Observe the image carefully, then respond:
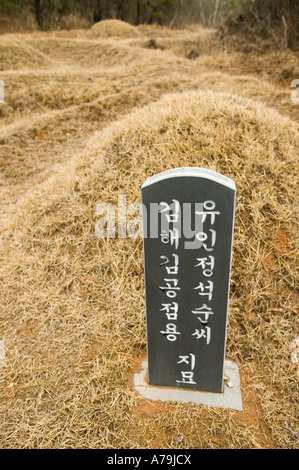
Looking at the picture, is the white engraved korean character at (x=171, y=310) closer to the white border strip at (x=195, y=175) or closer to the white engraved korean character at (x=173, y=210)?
the white engraved korean character at (x=173, y=210)

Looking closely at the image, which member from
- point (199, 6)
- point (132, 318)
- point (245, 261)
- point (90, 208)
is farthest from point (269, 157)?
point (199, 6)

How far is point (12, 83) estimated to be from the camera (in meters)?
7.71

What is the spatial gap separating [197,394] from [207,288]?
0.69 meters

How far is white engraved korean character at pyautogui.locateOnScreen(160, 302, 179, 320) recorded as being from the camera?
1.91m

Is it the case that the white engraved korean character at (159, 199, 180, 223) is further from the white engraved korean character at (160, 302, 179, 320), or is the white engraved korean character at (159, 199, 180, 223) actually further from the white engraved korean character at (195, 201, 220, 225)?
the white engraved korean character at (160, 302, 179, 320)

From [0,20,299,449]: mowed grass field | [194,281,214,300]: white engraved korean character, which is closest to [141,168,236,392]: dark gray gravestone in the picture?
[194,281,214,300]: white engraved korean character

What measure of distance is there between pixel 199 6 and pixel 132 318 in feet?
98.3

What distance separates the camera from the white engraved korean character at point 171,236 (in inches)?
69.4

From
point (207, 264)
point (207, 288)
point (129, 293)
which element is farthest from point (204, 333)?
point (129, 293)

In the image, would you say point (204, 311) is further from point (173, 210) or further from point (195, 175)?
point (195, 175)

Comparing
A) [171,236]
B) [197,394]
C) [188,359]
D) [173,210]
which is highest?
[173,210]

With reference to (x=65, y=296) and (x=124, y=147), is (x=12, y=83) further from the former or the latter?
(x=65, y=296)

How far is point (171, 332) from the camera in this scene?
6.51 feet
